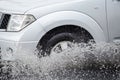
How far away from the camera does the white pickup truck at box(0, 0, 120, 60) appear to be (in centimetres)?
629

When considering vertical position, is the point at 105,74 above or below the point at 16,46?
below

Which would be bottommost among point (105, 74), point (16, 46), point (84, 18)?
point (105, 74)

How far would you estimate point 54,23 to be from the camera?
6348 mm

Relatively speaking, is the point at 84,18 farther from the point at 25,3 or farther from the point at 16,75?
the point at 16,75

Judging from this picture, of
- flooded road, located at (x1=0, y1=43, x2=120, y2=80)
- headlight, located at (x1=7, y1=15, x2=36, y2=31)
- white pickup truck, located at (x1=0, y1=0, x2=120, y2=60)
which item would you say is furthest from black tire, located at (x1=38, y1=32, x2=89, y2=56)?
headlight, located at (x1=7, y1=15, x2=36, y2=31)

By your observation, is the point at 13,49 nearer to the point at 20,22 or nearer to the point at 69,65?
the point at 20,22

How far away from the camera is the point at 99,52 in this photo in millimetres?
6734

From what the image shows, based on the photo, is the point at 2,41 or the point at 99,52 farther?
the point at 99,52

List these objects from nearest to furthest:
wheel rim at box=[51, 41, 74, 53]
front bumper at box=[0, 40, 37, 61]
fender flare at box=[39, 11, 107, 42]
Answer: front bumper at box=[0, 40, 37, 61] < fender flare at box=[39, 11, 107, 42] < wheel rim at box=[51, 41, 74, 53]

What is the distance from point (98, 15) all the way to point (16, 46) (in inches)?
57.4

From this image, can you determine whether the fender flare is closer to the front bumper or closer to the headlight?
the headlight

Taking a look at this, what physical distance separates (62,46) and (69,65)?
0.37m

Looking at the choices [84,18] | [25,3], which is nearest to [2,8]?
[25,3]

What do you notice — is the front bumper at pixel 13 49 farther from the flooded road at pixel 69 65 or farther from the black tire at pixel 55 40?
the black tire at pixel 55 40
